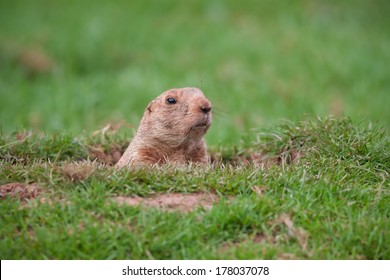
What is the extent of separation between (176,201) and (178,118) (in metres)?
1.17

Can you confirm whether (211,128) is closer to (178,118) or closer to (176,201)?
(178,118)

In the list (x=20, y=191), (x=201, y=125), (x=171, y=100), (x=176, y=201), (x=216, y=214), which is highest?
(x=171, y=100)

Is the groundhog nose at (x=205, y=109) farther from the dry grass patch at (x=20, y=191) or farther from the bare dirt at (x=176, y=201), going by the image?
the dry grass patch at (x=20, y=191)

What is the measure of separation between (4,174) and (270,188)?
196 centimetres

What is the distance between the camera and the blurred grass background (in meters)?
10.7

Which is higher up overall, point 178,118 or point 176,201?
point 178,118

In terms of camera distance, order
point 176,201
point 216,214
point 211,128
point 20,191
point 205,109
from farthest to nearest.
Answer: point 211,128, point 205,109, point 20,191, point 176,201, point 216,214

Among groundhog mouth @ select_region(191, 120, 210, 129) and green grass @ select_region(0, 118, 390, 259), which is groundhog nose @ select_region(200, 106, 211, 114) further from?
green grass @ select_region(0, 118, 390, 259)

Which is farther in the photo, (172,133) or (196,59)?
(196,59)

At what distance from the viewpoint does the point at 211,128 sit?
9469mm

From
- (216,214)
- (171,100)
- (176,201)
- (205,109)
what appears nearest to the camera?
(216,214)

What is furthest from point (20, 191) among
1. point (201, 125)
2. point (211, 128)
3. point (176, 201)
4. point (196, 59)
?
point (196, 59)

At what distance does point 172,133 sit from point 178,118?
6.0 inches

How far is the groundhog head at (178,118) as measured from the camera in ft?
18.2
